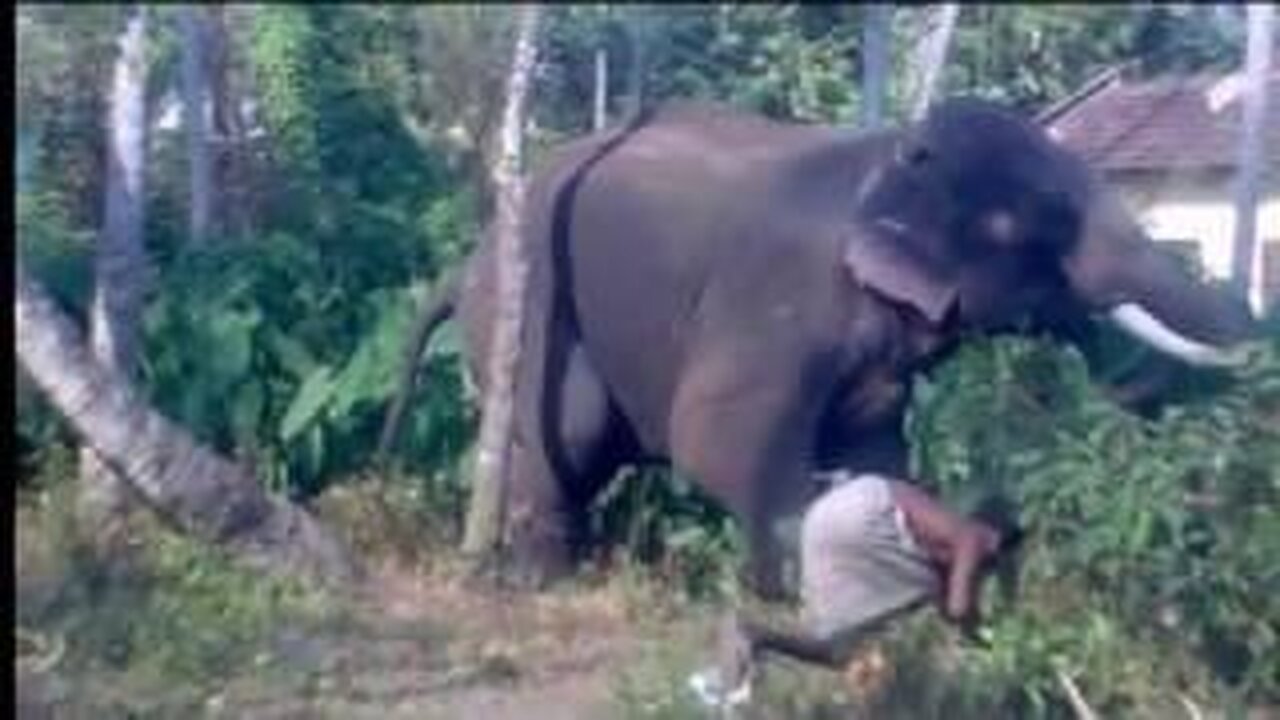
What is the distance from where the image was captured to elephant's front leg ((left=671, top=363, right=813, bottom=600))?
7.87 metres

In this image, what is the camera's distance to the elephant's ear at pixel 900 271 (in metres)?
7.64

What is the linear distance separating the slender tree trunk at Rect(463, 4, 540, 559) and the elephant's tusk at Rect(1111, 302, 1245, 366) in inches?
71.1

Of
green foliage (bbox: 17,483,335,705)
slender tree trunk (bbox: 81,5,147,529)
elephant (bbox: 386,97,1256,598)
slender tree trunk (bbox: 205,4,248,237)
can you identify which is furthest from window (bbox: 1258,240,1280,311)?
slender tree trunk (bbox: 205,4,248,237)

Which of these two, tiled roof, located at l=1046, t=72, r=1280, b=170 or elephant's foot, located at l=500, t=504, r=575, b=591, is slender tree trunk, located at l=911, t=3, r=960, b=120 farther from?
elephant's foot, located at l=500, t=504, r=575, b=591

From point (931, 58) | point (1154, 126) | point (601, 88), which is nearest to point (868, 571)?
point (1154, 126)

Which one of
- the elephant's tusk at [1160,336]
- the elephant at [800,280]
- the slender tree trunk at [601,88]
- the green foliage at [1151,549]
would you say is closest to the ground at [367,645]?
the elephant at [800,280]

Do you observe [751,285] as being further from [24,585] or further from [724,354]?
[24,585]

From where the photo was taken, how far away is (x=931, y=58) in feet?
36.1

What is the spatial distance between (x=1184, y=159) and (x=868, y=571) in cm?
373

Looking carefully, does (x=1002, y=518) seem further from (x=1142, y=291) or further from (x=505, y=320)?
(x=505, y=320)

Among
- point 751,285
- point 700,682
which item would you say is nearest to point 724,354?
point 751,285

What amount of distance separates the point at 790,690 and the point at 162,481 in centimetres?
265

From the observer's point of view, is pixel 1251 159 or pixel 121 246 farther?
pixel 121 246

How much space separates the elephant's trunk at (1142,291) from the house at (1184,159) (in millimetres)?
544
